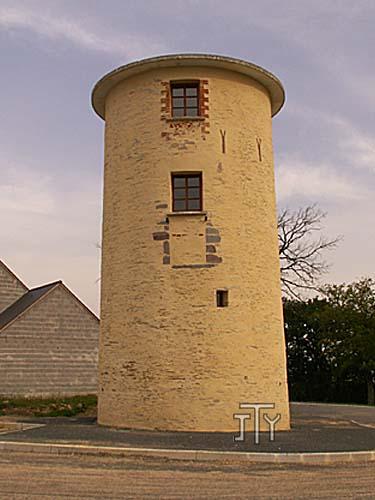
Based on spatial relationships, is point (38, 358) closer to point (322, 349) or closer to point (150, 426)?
point (150, 426)

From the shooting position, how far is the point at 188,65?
16938mm

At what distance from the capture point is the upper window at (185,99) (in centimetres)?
1694

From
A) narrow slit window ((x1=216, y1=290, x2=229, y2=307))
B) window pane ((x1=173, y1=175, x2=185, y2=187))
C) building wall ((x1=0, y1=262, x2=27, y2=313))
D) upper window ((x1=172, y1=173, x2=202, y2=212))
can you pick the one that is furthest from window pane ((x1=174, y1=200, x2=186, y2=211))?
building wall ((x1=0, y1=262, x2=27, y2=313))

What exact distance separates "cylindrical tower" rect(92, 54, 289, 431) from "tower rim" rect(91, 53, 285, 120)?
0.04 metres

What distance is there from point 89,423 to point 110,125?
7.72m

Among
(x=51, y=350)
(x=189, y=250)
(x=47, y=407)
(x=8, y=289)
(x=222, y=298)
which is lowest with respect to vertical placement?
(x=47, y=407)

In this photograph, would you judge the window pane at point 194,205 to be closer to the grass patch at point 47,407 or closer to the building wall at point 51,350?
the grass patch at point 47,407

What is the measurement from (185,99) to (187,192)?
2.41 meters

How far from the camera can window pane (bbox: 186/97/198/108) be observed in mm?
16984

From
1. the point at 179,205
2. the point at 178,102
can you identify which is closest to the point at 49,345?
the point at 179,205

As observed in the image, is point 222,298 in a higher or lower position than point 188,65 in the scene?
lower

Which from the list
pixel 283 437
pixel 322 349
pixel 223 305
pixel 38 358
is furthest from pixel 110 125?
pixel 322 349

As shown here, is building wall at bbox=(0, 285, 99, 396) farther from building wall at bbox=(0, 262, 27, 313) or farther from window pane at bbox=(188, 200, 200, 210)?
Result: window pane at bbox=(188, 200, 200, 210)

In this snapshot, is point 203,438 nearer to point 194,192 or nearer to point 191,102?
point 194,192
